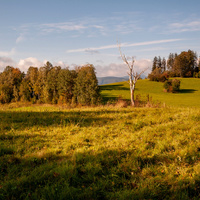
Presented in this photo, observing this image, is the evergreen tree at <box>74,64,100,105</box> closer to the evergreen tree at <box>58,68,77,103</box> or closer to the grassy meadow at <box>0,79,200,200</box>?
the evergreen tree at <box>58,68,77,103</box>

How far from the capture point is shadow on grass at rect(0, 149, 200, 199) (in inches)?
124

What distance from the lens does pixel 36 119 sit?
8.68 m

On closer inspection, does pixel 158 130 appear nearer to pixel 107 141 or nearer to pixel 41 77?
pixel 107 141

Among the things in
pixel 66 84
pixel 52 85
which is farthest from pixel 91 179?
pixel 52 85

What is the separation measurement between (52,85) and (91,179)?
140 feet

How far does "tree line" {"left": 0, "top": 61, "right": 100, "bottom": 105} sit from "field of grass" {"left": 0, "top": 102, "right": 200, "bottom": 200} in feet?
97.4

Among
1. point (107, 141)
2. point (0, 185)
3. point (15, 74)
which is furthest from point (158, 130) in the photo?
point (15, 74)

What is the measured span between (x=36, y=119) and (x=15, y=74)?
54.6 meters

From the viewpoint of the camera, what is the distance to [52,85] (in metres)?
44.0

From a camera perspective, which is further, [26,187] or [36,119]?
[36,119]

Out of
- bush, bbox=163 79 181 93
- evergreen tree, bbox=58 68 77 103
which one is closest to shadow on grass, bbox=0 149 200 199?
evergreen tree, bbox=58 68 77 103

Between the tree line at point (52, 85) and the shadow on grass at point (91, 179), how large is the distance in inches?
1242

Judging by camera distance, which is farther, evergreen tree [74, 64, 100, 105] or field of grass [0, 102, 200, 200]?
evergreen tree [74, 64, 100, 105]

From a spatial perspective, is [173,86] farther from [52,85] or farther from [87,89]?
[52,85]
